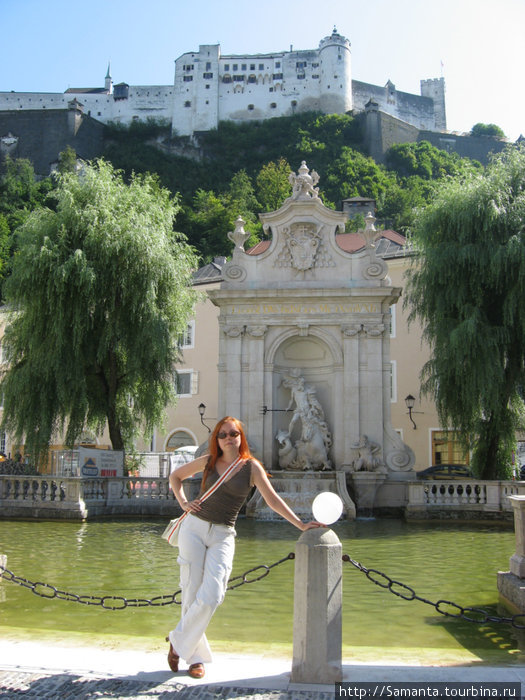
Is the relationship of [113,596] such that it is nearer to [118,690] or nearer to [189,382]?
[118,690]

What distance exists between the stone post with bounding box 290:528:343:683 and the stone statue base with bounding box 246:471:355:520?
12289mm

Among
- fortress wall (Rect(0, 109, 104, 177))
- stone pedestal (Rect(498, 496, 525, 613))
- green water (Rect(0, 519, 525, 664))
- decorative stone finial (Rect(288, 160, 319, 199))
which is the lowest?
green water (Rect(0, 519, 525, 664))

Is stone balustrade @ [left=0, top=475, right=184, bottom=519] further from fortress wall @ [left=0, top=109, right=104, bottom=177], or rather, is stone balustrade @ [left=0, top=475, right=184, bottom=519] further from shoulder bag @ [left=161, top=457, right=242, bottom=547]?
fortress wall @ [left=0, top=109, right=104, bottom=177]

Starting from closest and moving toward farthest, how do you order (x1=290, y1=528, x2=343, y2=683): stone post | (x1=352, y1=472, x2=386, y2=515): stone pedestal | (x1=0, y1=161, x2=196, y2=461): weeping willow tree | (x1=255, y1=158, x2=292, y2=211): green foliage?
(x1=290, y1=528, x2=343, y2=683): stone post
(x1=352, y1=472, x2=386, y2=515): stone pedestal
(x1=0, y1=161, x2=196, y2=461): weeping willow tree
(x1=255, y1=158, x2=292, y2=211): green foliage

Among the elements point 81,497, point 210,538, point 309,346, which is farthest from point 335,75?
point 210,538

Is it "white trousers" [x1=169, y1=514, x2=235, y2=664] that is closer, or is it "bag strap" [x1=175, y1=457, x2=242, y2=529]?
"white trousers" [x1=169, y1=514, x2=235, y2=664]

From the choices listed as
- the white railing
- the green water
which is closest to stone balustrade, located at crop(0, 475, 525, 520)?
the white railing

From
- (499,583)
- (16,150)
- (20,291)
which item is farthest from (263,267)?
(16,150)

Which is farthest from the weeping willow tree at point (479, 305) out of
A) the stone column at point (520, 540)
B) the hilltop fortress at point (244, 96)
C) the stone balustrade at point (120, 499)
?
the hilltop fortress at point (244, 96)

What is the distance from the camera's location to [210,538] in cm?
502

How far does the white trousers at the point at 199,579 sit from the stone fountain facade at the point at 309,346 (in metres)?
14.2

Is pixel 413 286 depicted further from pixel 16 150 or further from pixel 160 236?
pixel 16 150

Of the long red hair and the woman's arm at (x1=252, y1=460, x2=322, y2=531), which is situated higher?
the long red hair

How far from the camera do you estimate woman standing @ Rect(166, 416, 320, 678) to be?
4863mm
